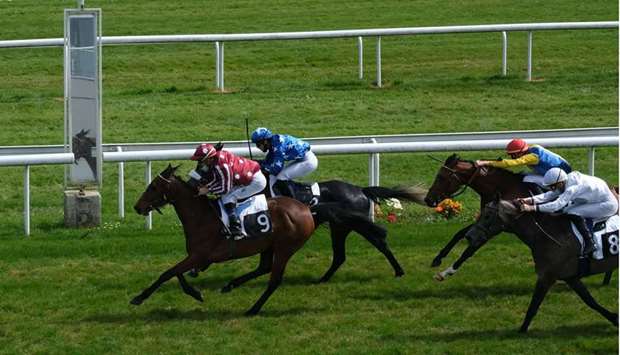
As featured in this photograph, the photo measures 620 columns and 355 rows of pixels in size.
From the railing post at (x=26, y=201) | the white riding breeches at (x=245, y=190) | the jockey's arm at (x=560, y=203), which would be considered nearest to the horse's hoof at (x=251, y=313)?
the white riding breeches at (x=245, y=190)

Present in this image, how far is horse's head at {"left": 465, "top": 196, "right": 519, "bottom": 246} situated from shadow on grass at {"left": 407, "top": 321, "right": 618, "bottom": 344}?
26.0 inches

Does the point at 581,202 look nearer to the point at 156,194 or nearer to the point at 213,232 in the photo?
the point at 213,232

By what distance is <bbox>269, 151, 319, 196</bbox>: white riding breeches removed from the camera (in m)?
11.2

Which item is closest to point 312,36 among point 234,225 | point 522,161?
point 522,161

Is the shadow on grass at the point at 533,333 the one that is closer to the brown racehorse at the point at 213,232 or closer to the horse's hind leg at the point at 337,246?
the brown racehorse at the point at 213,232

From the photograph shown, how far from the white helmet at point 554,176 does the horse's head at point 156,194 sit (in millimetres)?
2645

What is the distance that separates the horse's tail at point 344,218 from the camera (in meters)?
11.0

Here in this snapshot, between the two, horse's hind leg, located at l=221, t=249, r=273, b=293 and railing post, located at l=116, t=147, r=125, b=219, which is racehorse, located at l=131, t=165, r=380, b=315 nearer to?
horse's hind leg, located at l=221, t=249, r=273, b=293

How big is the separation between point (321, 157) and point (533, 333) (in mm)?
5070

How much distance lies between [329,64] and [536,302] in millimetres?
8918

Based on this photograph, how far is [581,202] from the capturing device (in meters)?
9.93

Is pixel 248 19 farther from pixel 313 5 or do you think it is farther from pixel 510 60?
pixel 510 60

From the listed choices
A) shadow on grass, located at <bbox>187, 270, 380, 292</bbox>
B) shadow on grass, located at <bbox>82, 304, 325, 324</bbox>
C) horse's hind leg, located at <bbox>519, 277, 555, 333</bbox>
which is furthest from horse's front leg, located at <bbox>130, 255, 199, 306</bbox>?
horse's hind leg, located at <bbox>519, 277, 555, 333</bbox>

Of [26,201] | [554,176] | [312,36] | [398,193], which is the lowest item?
[26,201]
